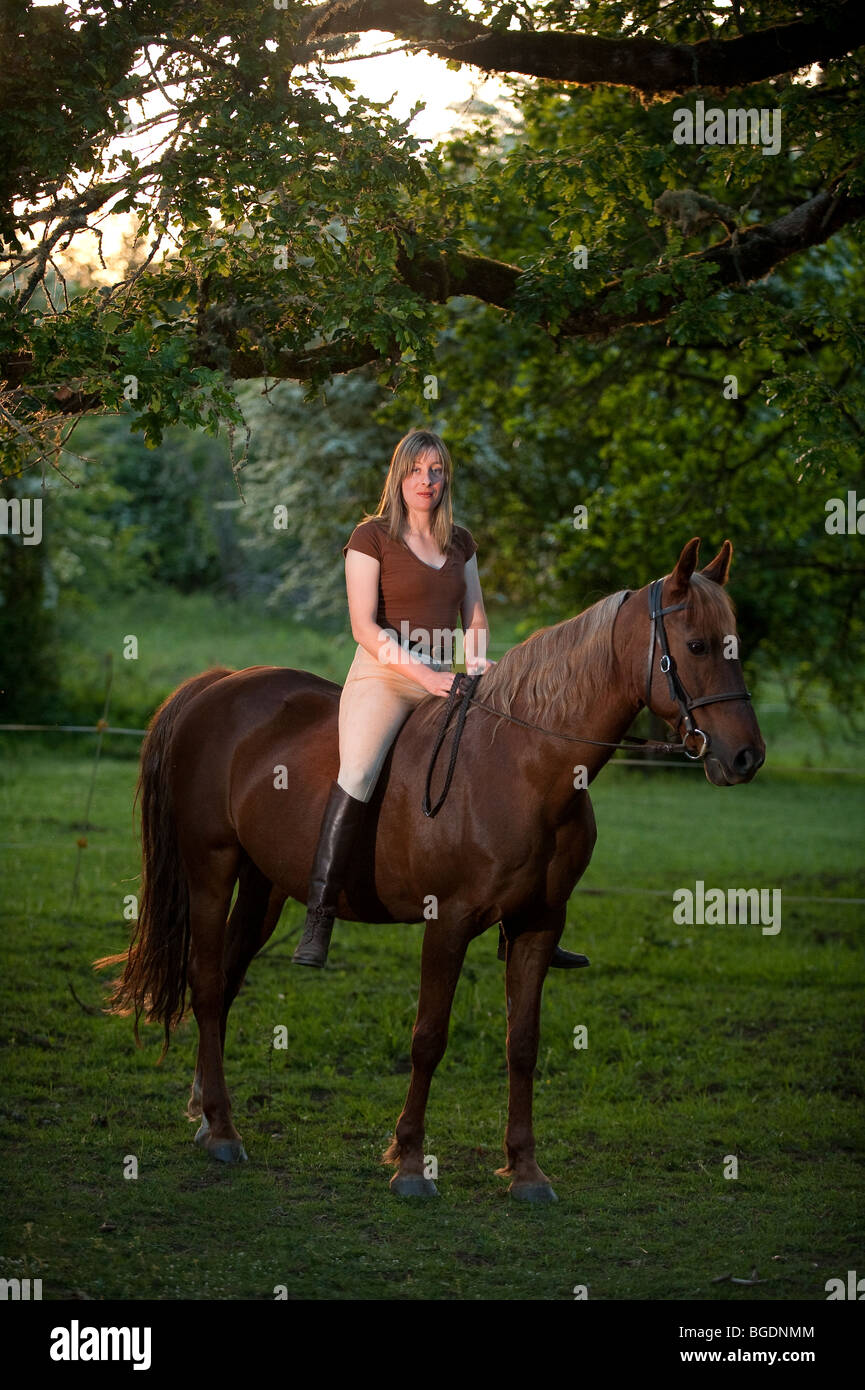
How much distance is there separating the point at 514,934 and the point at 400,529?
5.71 feet

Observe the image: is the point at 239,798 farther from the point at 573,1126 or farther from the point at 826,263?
the point at 826,263

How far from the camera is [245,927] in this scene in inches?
254

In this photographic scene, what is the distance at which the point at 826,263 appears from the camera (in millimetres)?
12992

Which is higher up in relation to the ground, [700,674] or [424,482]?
[424,482]

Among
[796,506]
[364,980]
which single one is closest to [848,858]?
[796,506]

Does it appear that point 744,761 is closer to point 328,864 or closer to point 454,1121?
point 328,864

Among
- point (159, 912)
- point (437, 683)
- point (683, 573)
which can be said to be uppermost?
point (683, 573)

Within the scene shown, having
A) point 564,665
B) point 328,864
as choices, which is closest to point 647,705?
point 564,665

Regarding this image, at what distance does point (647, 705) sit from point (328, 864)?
4.72 feet

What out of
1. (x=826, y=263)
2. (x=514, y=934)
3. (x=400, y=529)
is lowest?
(x=514, y=934)

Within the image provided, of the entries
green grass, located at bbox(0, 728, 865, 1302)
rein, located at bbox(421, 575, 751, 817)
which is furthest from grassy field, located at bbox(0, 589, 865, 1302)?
rein, located at bbox(421, 575, 751, 817)

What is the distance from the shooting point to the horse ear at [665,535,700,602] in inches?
187

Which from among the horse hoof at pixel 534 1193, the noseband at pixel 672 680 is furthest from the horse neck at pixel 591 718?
the horse hoof at pixel 534 1193

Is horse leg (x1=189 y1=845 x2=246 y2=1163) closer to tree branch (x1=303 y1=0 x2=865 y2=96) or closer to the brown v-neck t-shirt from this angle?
the brown v-neck t-shirt
